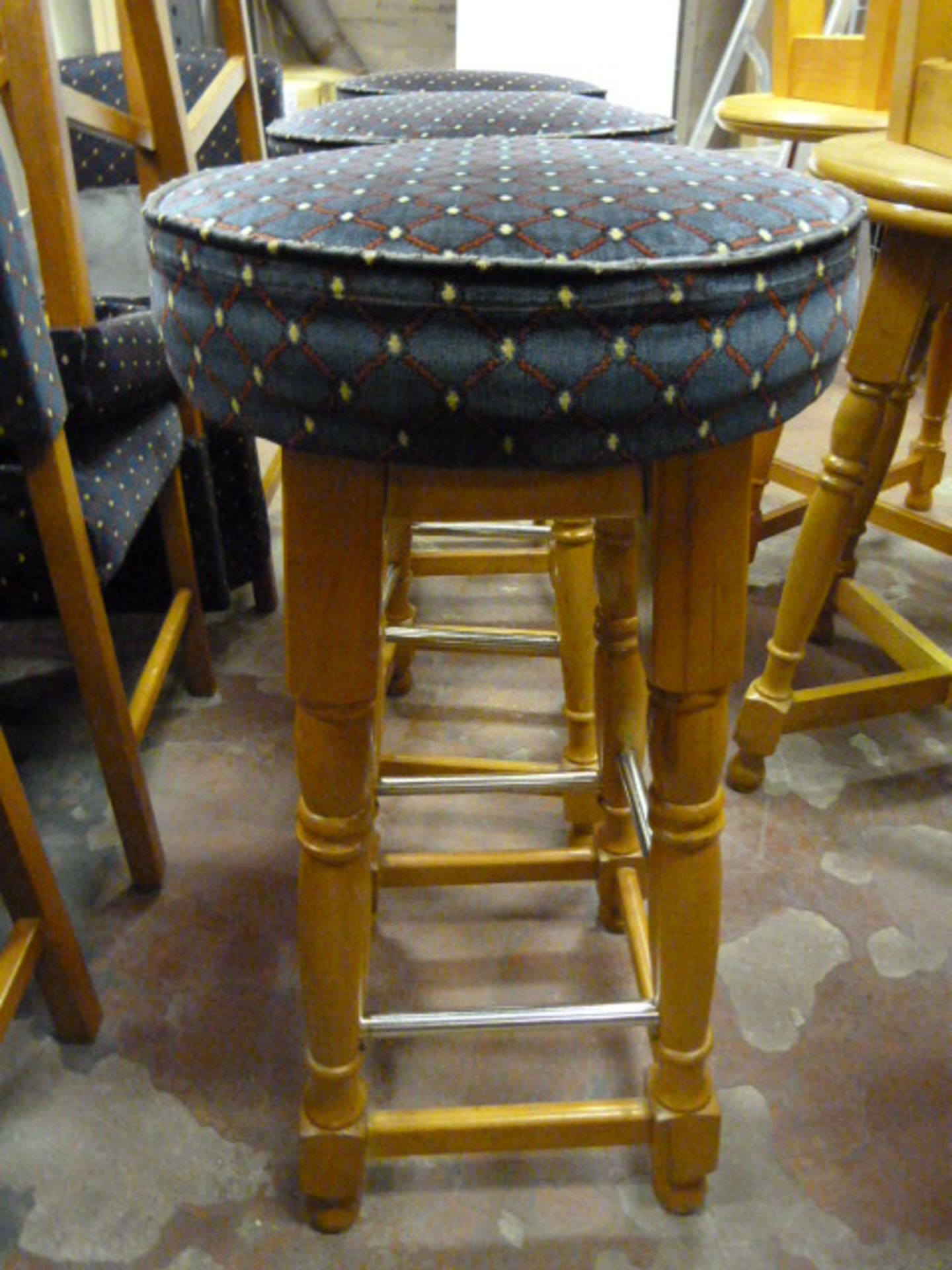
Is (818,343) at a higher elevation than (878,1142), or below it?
higher

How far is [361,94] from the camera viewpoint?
121 centimetres

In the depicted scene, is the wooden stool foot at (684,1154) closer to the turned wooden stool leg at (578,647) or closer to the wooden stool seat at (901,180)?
the turned wooden stool leg at (578,647)

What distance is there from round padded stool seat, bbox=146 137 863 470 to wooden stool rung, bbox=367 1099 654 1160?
1.69ft

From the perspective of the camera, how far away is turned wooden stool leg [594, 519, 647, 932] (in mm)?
835

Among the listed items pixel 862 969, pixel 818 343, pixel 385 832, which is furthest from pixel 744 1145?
pixel 818 343

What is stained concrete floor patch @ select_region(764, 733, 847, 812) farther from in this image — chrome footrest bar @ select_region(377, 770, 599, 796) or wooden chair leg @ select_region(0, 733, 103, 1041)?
wooden chair leg @ select_region(0, 733, 103, 1041)

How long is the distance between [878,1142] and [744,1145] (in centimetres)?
11

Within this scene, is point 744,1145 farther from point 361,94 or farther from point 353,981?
point 361,94

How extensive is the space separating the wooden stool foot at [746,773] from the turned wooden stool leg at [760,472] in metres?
0.48

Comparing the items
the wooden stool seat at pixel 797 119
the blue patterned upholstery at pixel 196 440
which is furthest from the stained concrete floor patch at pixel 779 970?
the wooden stool seat at pixel 797 119

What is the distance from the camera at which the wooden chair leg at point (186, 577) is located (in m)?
1.21

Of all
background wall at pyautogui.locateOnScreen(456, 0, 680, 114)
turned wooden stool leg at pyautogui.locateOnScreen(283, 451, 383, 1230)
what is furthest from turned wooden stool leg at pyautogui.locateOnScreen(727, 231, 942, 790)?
background wall at pyautogui.locateOnScreen(456, 0, 680, 114)

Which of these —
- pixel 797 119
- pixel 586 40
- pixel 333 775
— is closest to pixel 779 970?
pixel 333 775

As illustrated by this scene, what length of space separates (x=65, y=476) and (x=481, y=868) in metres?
0.51
